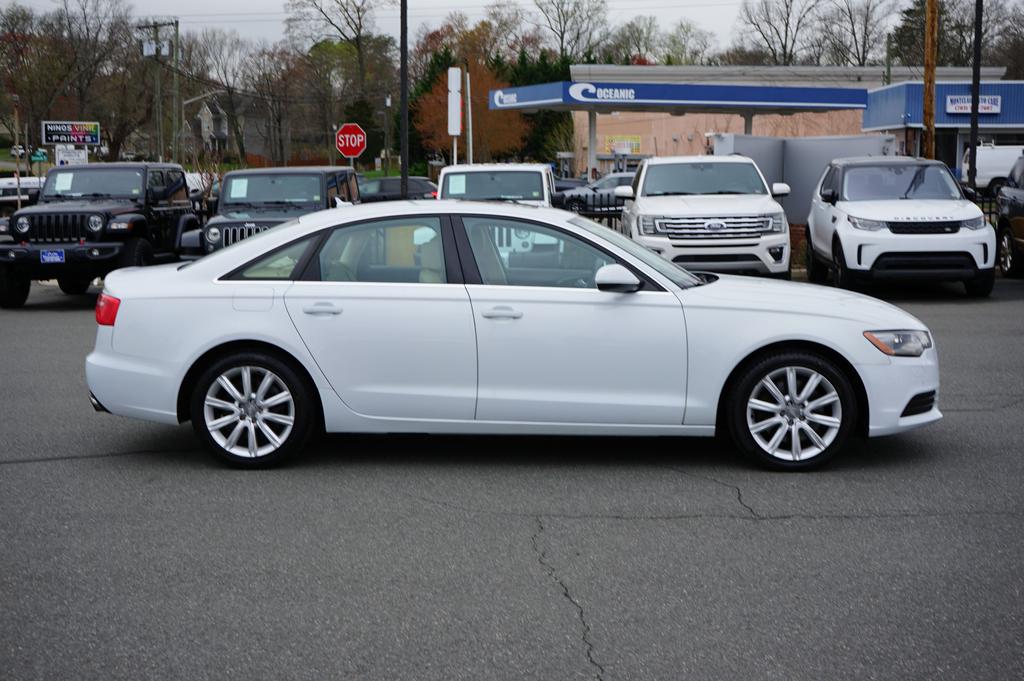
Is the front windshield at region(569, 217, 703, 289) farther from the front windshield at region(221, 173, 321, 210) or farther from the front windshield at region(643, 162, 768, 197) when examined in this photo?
the front windshield at region(643, 162, 768, 197)

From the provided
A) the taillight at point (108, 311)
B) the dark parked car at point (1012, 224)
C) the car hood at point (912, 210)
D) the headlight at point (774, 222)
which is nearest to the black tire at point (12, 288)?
the headlight at point (774, 222)

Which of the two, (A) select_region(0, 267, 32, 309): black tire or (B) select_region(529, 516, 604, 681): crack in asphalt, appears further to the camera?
(A) select_region(0, 267, 32, 309): black tire

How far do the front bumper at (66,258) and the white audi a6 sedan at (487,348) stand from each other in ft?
32.1

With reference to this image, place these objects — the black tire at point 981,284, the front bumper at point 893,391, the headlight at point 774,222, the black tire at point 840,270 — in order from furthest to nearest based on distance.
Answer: the headlight at point 774,222
the black tire at point 981,284
the black tire at point 840,270
the front bumper at point 893,391

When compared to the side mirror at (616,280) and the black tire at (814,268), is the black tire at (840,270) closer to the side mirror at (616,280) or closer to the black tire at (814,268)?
the black tire at (814,268)

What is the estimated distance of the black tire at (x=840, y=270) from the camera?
15.8m

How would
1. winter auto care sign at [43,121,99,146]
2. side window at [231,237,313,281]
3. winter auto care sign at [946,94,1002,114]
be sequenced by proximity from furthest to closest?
winter auto care sign at [946,94,1002,114] → winter auto care sign at [43,121,99,146] → side window at [231,237,313,281]

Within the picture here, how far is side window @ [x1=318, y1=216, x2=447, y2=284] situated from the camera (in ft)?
23.2

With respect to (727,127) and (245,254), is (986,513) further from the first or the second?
(727,127)

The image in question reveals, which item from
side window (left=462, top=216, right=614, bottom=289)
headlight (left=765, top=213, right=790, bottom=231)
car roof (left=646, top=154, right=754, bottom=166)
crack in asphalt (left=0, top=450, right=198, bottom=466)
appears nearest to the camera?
side window (left=462, top=216, right=614, bottom=289)

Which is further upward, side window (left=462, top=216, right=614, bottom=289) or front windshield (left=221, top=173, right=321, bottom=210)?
front windshield (left=221, top=173, right=321, bottom=210)

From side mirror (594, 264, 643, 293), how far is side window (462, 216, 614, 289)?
166mm

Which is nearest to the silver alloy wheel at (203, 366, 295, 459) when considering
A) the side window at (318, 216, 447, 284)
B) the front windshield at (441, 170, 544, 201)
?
the side window at (318, 216, 447, 284)

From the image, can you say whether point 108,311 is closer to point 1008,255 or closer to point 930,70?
point 1008,255
